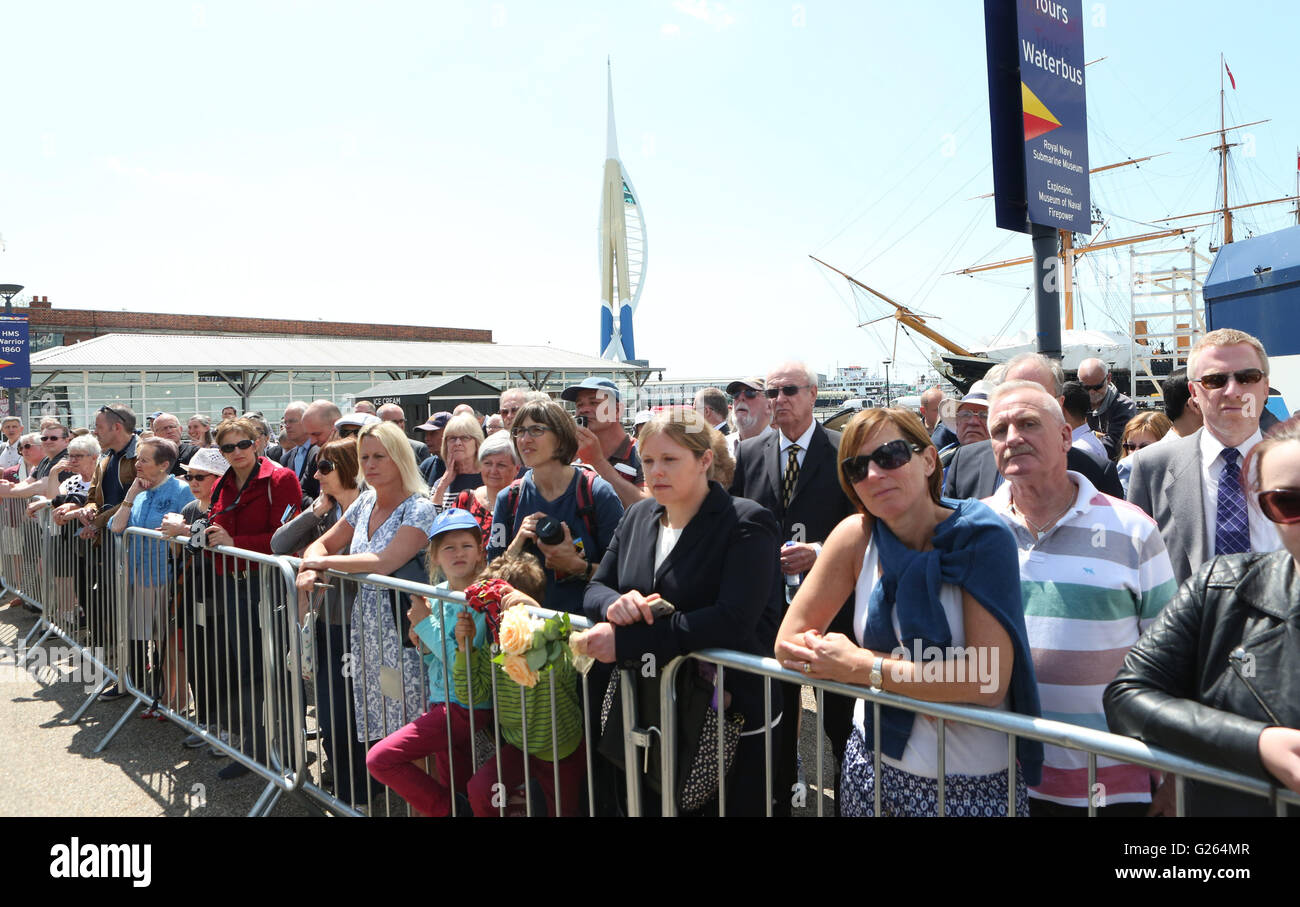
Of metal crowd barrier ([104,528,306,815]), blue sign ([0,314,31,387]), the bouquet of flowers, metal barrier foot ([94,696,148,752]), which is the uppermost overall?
blue sign ([0,314,31,387])

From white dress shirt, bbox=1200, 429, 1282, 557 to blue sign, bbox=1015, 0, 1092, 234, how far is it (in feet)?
12.5

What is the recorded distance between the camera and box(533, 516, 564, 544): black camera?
3113 millimetres

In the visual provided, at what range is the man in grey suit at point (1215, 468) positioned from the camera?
2.69 metres

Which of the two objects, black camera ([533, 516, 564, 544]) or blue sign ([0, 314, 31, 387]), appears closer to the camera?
black camera ([533, 516, 564, 544])

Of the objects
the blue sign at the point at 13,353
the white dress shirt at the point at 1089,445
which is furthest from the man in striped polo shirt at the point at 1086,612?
the blue sign at the point at 13,353

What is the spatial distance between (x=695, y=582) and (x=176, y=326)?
58.4 meters

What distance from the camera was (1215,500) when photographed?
275cm

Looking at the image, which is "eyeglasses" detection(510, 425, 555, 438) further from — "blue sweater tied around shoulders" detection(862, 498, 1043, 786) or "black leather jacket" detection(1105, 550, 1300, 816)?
"black leather jacket" detection(1105, 550, 1300, 816)

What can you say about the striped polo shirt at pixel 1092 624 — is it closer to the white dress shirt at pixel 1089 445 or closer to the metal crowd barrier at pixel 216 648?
the white dress shirt at pixel 1089 445

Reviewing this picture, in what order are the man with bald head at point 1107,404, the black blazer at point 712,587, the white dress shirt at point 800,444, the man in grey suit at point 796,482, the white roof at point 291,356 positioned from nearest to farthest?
the black blazer at point 712,587
the man in grey suit at point 796,482
the white dress shirt at point 800,444
the man with bald head at point 1107,404
the white roof at point 291,356

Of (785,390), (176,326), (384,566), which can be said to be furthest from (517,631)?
(176,326)

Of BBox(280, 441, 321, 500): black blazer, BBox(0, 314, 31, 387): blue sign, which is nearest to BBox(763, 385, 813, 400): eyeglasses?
BBox(280, 441, 321, 500): black blazer

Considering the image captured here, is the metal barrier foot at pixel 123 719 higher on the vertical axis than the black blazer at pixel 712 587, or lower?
lower
